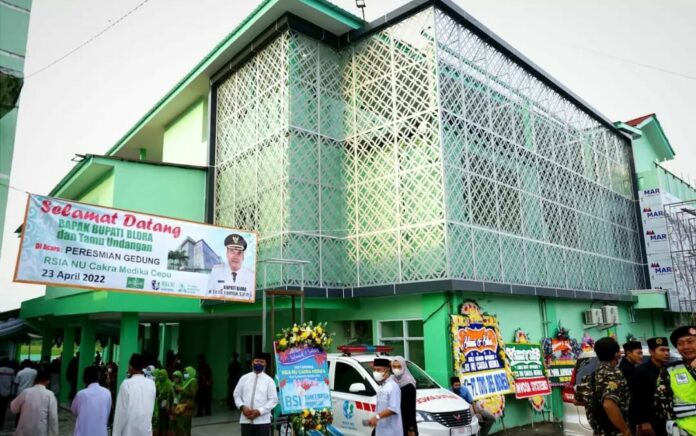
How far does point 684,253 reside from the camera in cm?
2109

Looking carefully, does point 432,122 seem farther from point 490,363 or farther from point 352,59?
point 490,363

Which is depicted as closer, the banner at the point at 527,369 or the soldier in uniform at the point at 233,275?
the soldier in uniform at the point at 233,275

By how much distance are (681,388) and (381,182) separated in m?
9.17

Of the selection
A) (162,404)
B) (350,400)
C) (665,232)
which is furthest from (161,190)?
(665,232)

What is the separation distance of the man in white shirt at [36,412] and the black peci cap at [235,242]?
15.9 ft

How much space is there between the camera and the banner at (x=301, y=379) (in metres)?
8.25

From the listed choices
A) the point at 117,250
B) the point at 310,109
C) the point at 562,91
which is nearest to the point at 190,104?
the point at 310,109

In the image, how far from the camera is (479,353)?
11523 millimetres

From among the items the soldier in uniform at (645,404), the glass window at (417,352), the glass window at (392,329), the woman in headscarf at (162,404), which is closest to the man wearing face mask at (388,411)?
the soldier in uniform at (645,404)

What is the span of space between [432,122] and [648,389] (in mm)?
8222

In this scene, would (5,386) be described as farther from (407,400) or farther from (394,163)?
(407,400)

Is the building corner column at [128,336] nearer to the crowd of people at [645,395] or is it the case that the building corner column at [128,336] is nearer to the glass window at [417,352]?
the glass window at [417,352]

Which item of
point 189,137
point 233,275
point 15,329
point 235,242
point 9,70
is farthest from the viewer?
point 15,329

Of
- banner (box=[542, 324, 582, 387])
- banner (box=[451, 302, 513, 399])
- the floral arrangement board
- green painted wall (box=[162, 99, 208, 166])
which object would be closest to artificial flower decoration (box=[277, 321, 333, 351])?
→ the floral arrangement board
